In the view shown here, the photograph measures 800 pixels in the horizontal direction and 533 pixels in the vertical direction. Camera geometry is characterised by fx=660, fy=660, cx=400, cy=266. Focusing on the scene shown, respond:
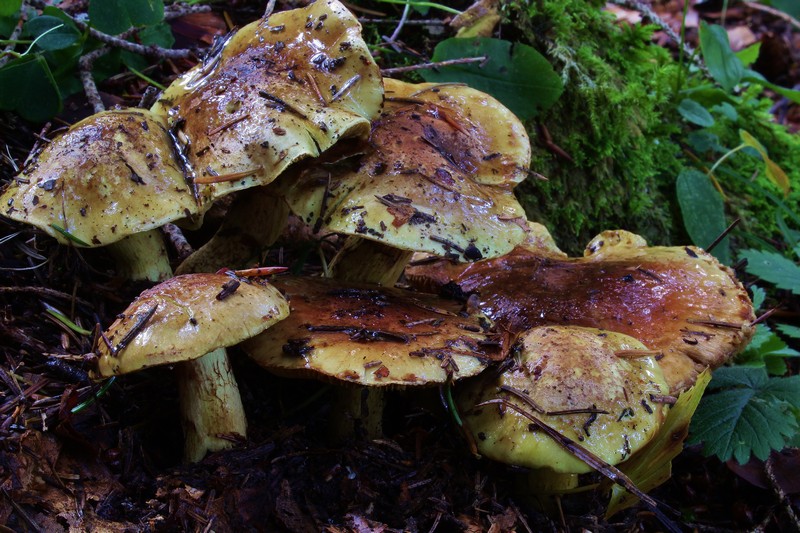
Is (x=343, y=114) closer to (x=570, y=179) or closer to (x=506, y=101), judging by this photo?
(x=506, y=101)

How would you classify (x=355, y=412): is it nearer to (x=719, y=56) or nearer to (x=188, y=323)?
(x=188, y=323)

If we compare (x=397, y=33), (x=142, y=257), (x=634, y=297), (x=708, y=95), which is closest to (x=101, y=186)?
(x=142, y=257)

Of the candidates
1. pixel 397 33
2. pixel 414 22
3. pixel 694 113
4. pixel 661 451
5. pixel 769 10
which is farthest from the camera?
pixel 769 10

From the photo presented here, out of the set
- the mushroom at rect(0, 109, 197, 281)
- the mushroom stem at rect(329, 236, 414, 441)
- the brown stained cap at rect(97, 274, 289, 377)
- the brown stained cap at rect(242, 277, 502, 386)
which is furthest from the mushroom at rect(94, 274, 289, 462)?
the mushroom stem at rect(329, 236, 414, 441)

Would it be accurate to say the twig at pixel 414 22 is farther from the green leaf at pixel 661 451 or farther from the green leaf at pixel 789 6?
the green leaf at pixel 789 6

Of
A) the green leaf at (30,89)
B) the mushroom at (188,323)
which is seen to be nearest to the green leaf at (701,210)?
the mushroom at (188,323)

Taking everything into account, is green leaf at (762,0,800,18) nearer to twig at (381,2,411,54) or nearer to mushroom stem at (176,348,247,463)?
twig at (381,2,411,54)
